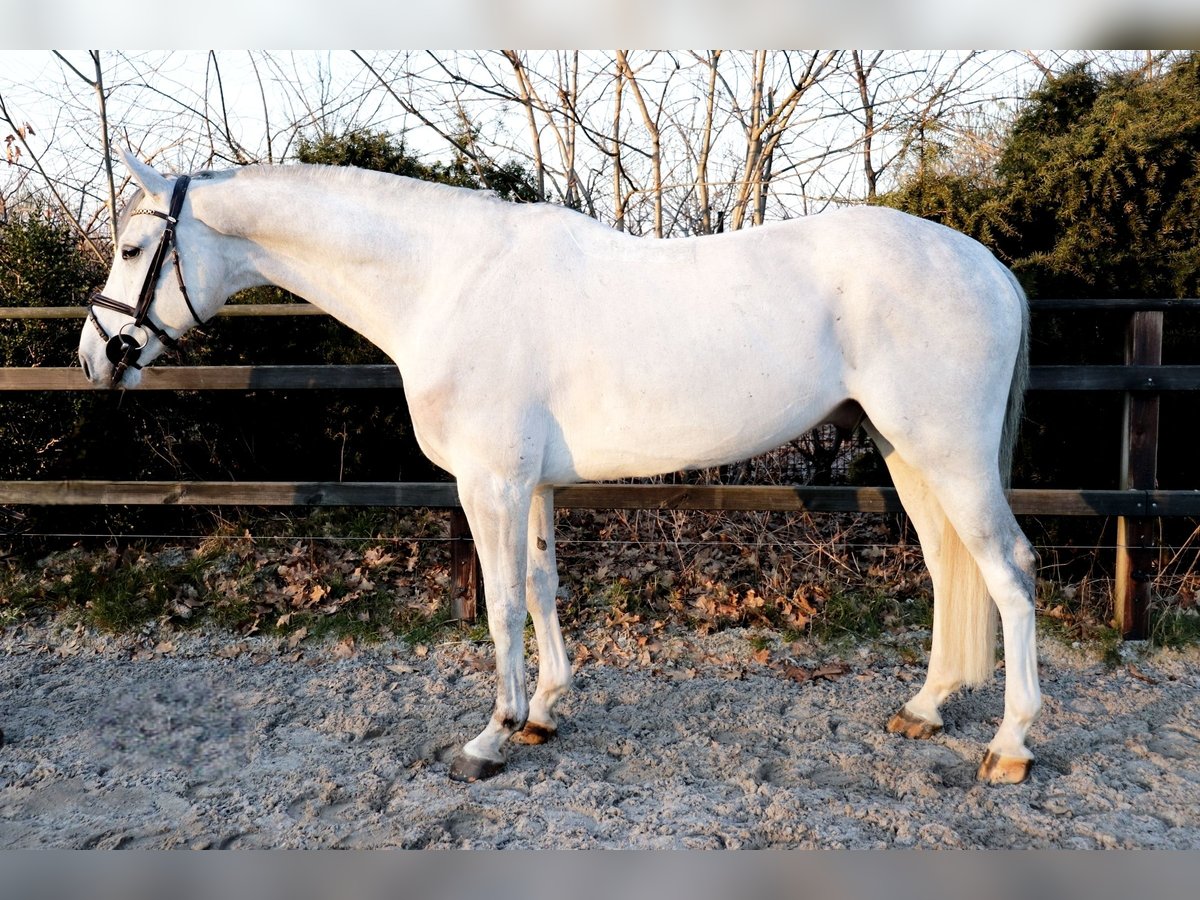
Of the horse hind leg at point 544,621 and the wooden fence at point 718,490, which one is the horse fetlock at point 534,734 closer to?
the horse hind leg at point 544,621

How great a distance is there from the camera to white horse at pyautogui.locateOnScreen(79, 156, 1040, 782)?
267 cm

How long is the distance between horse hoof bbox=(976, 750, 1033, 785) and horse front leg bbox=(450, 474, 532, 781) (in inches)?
60.5

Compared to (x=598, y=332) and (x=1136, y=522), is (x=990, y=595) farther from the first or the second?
(x=598, y=332)

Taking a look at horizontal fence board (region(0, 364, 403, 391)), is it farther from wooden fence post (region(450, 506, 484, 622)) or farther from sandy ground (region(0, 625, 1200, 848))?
sandy ground (region(0, 625, 1200, 848))

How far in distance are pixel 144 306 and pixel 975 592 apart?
303cm

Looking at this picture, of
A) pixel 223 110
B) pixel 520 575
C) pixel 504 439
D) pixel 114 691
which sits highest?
pixel 223 110

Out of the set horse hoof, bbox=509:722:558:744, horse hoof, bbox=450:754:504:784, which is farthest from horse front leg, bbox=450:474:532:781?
horse hoof, bbox=509:722:558:744

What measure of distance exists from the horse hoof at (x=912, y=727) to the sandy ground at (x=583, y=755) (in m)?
0.04

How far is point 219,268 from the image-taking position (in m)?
2.82

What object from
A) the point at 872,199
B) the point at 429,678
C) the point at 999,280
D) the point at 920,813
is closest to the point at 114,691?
the point at 429,678

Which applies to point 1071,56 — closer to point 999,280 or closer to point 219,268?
point 999,280

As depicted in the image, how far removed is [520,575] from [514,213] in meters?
1.25
